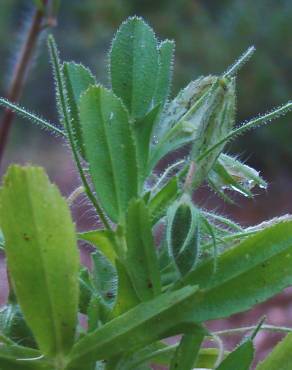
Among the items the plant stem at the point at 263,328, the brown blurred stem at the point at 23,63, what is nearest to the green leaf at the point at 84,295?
the plant stem at the point at 263,328

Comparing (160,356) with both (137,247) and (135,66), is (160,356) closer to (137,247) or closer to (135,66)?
(137,247)

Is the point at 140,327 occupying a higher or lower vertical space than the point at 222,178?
lower

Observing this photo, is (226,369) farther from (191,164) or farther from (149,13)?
(149,13)

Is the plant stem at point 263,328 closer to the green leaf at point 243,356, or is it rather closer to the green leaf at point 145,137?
the green leaf at point 243,356

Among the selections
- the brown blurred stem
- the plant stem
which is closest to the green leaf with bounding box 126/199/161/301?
the plant stem

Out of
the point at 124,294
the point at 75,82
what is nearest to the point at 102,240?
the point at 124,294

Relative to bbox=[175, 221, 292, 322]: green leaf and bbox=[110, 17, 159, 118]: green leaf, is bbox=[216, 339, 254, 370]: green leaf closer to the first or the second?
bbox=[175, 221, 292, 322]: green leaf
